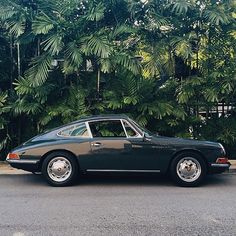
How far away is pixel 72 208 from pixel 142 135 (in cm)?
216

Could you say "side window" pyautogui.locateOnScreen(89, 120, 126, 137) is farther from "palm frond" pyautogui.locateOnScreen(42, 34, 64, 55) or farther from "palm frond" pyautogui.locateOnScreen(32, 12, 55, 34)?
"palm frond" pyautogui.locateOnScreen(32, 12, 55, 34)

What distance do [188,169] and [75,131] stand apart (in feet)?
7.60

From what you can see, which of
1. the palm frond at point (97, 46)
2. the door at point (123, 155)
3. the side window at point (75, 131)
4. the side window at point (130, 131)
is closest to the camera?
the door at point (123, 155)

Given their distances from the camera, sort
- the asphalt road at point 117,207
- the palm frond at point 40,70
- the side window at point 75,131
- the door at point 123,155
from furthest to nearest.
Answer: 1. the palm frond at point 40,70
2. the side window at point 75,131
3. the door at point 123,155
4. the asphalt road at point 117,207

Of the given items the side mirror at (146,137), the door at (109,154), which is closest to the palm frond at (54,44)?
the door at (109,154)

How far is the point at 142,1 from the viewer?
976 centimetres

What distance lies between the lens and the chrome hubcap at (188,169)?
7062mm

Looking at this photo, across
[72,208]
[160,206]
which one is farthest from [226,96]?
[72,208]

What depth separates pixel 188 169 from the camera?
23.2 ft

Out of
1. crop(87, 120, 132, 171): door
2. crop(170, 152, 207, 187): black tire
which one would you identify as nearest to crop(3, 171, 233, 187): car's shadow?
crop(170, 152, 207, 187): black tire

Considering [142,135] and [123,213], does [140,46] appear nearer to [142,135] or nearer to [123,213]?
[142,135]

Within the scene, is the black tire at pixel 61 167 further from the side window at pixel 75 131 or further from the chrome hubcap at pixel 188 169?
the chrome hubcap at pixel 188 169

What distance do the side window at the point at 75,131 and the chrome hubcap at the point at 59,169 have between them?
0.51 m

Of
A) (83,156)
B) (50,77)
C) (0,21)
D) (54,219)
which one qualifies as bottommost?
(54,219)
